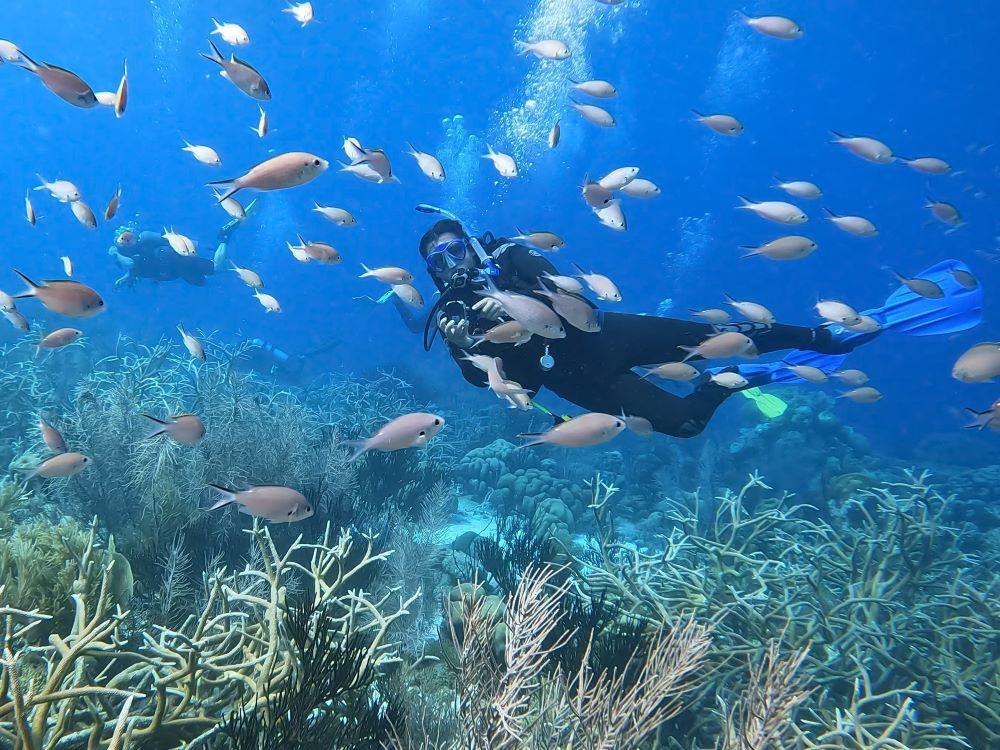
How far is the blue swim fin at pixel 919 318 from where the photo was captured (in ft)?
20.3

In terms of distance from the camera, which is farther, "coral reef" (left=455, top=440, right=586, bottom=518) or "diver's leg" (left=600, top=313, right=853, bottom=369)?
"coral reef" (left=455, top=440, right=586, bottom=518)

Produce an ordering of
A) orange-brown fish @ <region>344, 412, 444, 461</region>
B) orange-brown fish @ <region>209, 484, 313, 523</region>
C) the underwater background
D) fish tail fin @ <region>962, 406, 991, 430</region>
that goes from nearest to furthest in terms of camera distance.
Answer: the underwater background, orange-brown fish @ <region>209, 484, 313, 523</region>, orange-brown fish @ <region>344, 412, 444, 461</region>, fish tail fin @ <region>962, 406, 991, 430</region>

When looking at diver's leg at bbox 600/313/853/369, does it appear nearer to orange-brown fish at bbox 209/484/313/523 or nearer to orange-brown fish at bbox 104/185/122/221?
orange-brown fish at bbox 209/484/313/523

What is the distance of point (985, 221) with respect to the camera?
283 ft

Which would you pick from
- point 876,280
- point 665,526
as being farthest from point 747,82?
point 665,526

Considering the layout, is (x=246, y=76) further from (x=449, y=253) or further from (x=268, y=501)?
(x=268, y=501)

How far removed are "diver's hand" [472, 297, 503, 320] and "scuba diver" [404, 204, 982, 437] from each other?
1 cm

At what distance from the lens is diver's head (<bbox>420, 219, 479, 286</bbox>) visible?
4906 mm

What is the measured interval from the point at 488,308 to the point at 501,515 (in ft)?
17.8

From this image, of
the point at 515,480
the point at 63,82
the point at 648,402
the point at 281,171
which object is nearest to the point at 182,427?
the point at 281,171

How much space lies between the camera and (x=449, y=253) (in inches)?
195

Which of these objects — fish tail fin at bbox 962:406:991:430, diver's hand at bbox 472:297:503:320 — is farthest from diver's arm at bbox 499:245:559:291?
fish tail fin at bbox 962:406:991:430

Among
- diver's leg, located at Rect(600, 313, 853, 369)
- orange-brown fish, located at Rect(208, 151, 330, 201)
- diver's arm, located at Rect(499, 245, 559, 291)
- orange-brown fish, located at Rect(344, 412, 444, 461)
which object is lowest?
diver's leg, located at Rect(600, 313, 853, 369)

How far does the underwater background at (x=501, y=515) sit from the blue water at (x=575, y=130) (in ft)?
2.53
